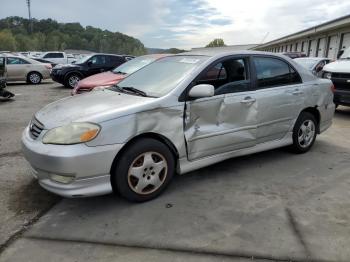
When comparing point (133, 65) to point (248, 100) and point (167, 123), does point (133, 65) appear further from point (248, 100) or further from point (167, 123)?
point (167, 123)

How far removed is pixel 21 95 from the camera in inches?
499

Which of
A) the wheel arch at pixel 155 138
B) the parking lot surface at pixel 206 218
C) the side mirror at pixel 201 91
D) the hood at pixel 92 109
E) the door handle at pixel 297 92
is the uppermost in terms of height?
the side mirror at pixel 201 91

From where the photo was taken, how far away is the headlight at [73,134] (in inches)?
129

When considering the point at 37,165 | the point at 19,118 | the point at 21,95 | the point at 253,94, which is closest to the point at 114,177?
the point at 37,165

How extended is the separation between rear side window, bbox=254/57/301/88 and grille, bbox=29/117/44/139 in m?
2.71

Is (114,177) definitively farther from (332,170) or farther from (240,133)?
(332,170)

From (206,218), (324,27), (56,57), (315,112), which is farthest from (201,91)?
(324,27)

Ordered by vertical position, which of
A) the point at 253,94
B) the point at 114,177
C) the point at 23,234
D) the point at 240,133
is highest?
the point at 253,94

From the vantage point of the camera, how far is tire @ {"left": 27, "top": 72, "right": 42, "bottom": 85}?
17.0 metres

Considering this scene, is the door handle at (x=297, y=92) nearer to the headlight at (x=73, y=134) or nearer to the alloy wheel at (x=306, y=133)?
the alloy wheel at (x=306, y=133)

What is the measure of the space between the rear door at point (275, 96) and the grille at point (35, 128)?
2597 millimetres

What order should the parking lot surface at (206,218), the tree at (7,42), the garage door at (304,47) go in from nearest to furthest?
the parking lot surface at (206,218)
the garage door at (304,47)
the tree at (7,42)

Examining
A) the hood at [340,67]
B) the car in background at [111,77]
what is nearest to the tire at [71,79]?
the car in background at [111,77]

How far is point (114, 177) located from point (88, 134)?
1.71 feet
